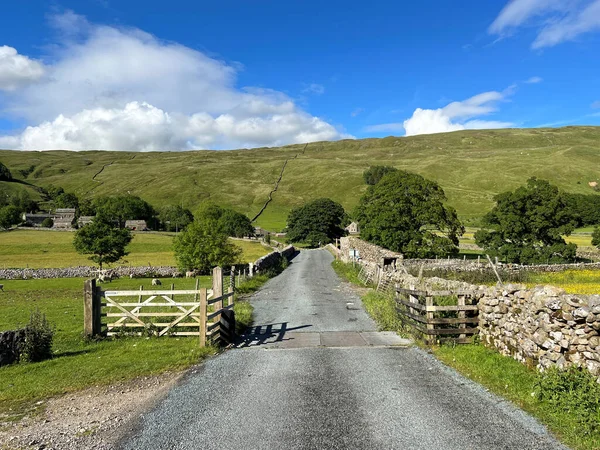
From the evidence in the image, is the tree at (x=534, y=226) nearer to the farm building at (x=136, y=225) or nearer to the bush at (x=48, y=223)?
the farm building at (x=136, y=225)

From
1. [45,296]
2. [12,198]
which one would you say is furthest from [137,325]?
[12,198]

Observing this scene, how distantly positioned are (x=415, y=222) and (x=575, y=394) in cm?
3845

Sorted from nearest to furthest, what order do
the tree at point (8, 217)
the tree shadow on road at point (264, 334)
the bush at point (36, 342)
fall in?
the bush at point (36, 342)
the tree shadow on road at point (264, 334)
the tree at point (8, 217)

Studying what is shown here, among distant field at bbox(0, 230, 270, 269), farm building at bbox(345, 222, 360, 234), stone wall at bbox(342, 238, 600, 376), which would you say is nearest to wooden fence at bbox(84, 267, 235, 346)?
stone wall at bbox(342, 238, 600, 376)

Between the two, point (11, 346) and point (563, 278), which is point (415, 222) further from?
point (11, 346)

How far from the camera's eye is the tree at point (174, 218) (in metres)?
140

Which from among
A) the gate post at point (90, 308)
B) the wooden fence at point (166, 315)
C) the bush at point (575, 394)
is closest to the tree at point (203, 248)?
the wooden fence at point (166, 315)

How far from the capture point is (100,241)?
4912 centimetres

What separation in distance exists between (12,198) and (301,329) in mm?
188520

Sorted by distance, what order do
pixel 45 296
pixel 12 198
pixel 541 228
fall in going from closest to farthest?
pixel 45 296 < pixel 541 228 < pixel 12 198

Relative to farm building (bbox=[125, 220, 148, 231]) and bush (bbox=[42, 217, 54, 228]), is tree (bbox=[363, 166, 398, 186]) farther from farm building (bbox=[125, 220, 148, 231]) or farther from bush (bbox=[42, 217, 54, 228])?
bush (bbox=[42, 217, 54, 228])

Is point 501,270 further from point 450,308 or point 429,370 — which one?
point 429,370

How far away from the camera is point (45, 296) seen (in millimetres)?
31031

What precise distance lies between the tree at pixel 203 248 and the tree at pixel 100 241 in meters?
11.0
